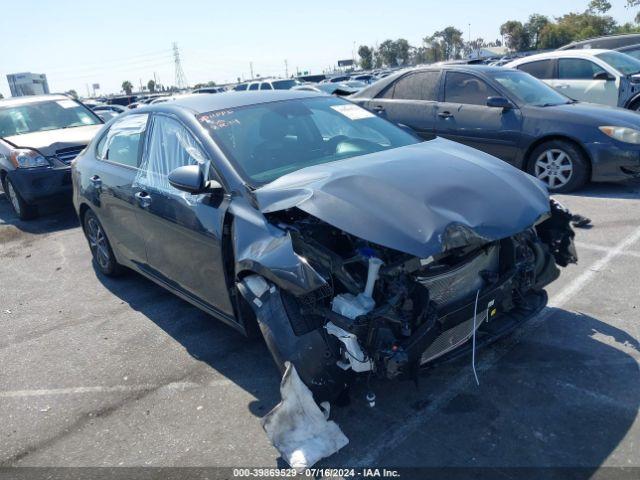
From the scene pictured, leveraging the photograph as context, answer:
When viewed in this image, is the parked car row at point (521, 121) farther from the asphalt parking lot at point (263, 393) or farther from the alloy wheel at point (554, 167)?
the asphalt parking lot at point (263, 393)

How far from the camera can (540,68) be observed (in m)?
10.1

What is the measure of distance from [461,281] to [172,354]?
2.11 metres

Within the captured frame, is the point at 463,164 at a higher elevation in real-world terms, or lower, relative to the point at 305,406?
higher

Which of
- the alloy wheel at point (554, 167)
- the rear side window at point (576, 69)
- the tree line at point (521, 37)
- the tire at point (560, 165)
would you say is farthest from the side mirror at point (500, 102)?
the tree line at point (521, 37)

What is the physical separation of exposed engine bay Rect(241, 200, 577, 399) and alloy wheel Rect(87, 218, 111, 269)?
2.70 m

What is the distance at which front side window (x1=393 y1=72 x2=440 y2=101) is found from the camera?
25.8ft

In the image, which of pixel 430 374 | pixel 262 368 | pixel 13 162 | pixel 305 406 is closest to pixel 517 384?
pixel 430 374

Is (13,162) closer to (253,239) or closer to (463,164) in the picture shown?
(253,239)

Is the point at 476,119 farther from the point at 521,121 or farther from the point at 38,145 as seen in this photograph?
the point at 38,145

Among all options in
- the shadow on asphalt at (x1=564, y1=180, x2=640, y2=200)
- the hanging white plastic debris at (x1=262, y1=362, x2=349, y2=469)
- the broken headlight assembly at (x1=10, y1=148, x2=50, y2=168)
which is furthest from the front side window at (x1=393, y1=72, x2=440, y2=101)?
the hanging white plastic debris at (x1=262, y1=362, x2=349, y2=469)

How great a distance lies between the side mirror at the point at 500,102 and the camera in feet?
22.9

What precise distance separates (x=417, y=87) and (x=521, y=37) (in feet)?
271

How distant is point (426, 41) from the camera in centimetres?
11125

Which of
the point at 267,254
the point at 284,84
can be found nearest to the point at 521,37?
the point at 284,84
